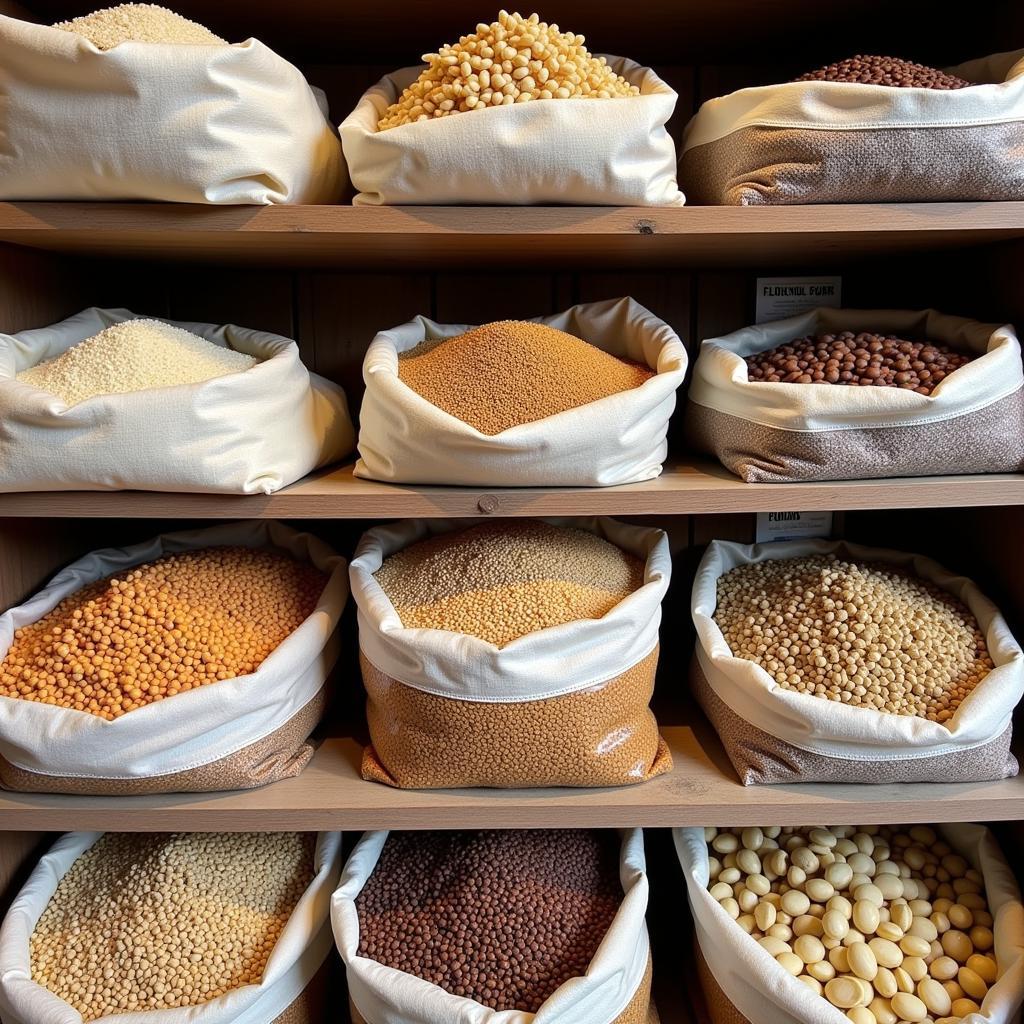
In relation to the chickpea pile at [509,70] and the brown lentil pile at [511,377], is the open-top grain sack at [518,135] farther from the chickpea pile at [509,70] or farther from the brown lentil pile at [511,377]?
the brown lentil pile at [511,377]

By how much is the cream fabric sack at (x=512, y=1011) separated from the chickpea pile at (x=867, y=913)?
0.53 feet

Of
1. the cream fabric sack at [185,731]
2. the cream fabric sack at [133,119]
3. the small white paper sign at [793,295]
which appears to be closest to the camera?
the cream fabric sack at [133,119]

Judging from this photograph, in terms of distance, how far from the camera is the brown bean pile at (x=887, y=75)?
Result: 1.00 meters

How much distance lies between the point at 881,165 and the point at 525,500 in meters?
0.58

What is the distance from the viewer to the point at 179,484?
100cm

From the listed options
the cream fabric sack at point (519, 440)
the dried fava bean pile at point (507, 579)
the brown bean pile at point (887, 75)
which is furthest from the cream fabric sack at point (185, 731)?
the brown bean pile at point (887, 75)

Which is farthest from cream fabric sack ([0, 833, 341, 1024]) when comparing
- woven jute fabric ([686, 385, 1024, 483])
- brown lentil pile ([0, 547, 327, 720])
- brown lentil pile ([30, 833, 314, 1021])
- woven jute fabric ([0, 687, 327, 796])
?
woven jute fabric ([686, 385, 1024, 483])

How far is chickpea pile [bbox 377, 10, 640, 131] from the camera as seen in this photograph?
37.6 inches

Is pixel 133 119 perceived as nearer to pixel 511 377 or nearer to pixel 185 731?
pixel 511 377

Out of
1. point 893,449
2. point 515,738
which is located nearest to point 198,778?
point 515,738

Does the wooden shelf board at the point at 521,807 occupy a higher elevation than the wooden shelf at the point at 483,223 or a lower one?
lower

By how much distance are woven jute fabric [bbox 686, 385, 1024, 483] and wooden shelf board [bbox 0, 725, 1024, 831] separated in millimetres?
426

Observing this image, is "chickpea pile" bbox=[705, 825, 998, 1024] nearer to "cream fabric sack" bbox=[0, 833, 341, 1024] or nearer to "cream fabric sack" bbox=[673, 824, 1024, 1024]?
"cream fabric sack" bbox=[673, 824, 1024, 1024]

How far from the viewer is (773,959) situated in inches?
41.9
